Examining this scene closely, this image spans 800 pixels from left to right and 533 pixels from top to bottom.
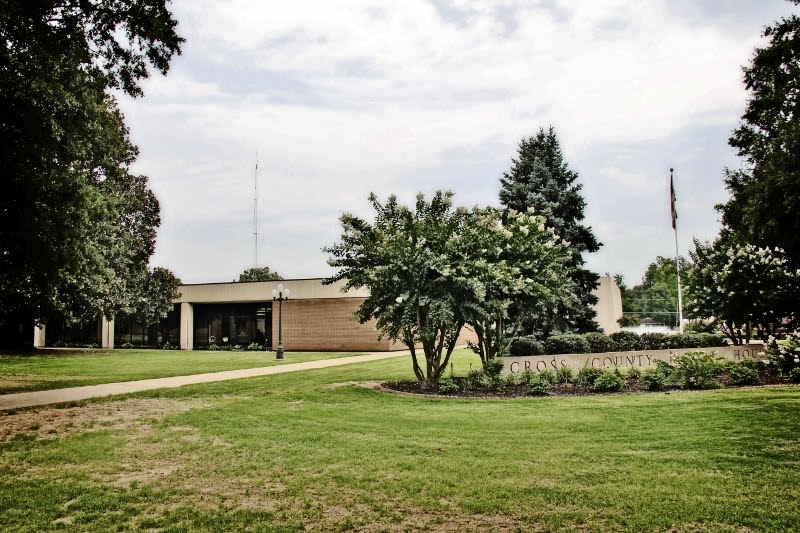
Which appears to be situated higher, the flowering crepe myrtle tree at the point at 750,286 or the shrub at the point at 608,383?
the flowering crepe myrtle tree at the point at 750,286

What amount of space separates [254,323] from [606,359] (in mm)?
28564

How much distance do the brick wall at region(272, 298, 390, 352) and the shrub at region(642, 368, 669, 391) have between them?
23415 millimetres

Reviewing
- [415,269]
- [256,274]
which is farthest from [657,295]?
[415,269]

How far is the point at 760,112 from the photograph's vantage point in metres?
26.4

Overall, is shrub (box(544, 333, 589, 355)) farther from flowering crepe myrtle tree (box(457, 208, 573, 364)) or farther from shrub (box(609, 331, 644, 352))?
flowering crepe myrtle tree (box(457, 208, 573, 364))

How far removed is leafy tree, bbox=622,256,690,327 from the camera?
98.6 meters

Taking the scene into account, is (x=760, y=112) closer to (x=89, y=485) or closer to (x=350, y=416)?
(x=350, y=416)

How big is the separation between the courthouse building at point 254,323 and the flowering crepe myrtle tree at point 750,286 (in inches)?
594

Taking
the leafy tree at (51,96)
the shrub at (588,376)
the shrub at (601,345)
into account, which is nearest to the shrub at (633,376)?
the shrub at (588,376)

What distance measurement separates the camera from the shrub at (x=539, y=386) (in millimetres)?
13328

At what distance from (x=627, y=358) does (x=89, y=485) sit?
14.8 m

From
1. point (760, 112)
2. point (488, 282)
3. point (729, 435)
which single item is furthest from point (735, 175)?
point (729, 435)

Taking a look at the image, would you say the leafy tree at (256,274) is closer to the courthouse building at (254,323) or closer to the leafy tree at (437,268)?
the courthouse building at (254,323)

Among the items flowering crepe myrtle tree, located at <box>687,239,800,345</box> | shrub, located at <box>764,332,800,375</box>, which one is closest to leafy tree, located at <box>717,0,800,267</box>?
flowering crepe myrtle tree, located at <box>687,239,800,345</box>
